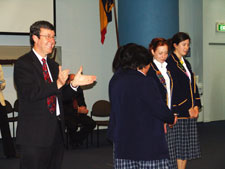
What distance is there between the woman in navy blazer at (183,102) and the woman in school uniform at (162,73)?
0.31 ft

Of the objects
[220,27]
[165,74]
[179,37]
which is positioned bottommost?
[165,74]

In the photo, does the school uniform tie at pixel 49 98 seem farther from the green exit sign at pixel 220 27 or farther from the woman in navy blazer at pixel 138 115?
the green exit sign at pixel 220 27

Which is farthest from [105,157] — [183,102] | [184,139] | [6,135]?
[183,102]

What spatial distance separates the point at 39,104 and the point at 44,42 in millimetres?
446

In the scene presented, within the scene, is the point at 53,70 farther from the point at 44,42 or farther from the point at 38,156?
the point at 38,156

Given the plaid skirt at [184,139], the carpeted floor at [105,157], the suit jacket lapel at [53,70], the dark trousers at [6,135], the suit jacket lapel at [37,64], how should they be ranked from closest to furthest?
the suit jacket lapel at [37,64] < the suit jacket lapel at [53,70] < the plaid skirt at [184,139] < the carpeted floor at [105,157] < the dark trousers at [6,135]

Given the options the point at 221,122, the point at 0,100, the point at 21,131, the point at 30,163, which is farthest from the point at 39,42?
the point at 221,122

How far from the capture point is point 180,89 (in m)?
3.63

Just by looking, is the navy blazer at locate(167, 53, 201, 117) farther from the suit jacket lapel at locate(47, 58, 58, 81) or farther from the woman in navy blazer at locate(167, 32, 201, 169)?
the suit jacket lapel at locate(47, 58, 58, 81)

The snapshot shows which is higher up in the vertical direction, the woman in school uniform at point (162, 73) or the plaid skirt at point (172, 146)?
the woman in school uniform at point (162, 73)

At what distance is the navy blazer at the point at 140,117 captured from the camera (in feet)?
7.95

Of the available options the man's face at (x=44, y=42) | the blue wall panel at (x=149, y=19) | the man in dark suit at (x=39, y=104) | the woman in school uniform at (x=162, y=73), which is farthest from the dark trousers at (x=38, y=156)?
the blue wall panel at (x=149, y=19)

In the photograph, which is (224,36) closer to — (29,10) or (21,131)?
(29,10)

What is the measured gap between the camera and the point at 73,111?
6.61m
